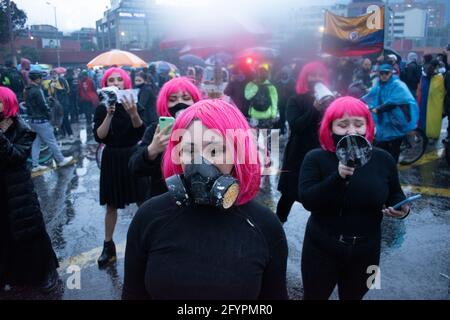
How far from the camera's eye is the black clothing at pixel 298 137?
4.11m

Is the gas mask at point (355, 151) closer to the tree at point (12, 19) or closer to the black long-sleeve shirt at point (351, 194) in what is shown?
the black long-sleeve shirt at point (351, 194)

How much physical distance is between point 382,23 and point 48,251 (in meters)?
8.82

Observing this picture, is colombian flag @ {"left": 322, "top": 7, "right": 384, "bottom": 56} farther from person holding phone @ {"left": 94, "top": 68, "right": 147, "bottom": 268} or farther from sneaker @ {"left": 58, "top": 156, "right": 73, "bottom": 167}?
person holding phone @ {"left": 94, "top": 68, "right": 147, "bottom": 268}

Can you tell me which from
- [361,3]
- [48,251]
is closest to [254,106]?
[48,251]

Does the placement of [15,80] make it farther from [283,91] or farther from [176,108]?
[176,108]

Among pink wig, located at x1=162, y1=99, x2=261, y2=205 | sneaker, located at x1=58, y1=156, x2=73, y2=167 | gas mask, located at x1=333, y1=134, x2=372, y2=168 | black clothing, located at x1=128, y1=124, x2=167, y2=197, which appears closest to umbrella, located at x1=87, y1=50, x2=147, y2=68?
sneaker, located at x1=58, y1=156, x2=73, y2=167

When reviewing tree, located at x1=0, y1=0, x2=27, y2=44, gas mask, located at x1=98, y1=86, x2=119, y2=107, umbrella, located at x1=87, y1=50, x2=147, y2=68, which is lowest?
gas mask, located at x1=98, y1=86, x2=119, y2=107

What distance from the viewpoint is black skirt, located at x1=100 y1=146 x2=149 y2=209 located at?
3.86 metres

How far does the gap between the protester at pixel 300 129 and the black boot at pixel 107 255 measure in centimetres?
178

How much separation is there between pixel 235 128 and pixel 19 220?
8.11ft

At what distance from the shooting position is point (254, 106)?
7902mm

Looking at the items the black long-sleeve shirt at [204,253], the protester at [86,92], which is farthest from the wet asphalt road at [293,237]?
the protester at [86,92]

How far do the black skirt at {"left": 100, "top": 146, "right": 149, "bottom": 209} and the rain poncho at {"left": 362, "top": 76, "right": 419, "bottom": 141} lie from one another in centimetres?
401
